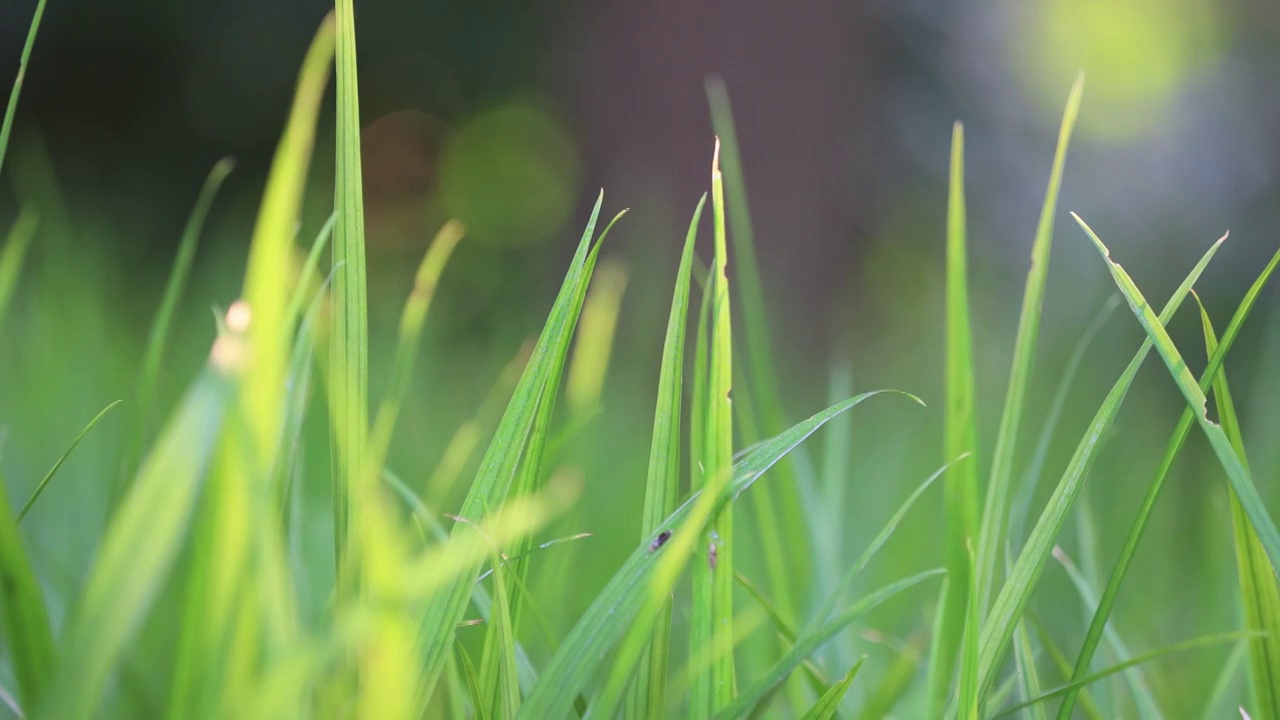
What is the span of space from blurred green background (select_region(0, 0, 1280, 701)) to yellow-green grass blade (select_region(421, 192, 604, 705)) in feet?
3.33

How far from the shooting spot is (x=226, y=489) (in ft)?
0.72

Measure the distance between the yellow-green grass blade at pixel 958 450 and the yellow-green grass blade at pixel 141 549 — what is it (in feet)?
1.04

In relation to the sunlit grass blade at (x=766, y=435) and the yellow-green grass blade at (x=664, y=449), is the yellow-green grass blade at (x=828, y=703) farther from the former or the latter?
the sunlit grass blade at (x=766, y=435)

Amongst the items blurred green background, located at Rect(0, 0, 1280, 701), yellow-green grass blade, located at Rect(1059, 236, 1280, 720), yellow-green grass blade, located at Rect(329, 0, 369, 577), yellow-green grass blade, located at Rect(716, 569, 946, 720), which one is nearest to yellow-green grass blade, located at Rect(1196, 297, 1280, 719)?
yellow-green grass blade, located at Rect(1059, 236, 1280, 720)

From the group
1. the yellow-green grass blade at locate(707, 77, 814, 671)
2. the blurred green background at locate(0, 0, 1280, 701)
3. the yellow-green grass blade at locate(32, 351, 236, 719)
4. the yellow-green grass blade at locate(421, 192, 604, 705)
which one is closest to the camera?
the yellow-green grass blade at locate(32, 351, 236, 719)

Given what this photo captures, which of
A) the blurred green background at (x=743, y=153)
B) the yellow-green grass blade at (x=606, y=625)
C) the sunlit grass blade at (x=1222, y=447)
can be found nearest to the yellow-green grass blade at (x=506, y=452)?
the yellow-green grass blade at (x=606, y=625)

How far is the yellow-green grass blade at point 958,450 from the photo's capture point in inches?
16.1

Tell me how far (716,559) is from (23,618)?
0.66 ft

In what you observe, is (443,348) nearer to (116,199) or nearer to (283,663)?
(116,199)

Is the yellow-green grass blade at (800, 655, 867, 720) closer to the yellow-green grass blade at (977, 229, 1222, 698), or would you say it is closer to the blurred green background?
the yellow-green grass blade at (977, 229, 1222, 698)

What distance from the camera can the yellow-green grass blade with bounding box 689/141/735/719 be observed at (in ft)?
0.99

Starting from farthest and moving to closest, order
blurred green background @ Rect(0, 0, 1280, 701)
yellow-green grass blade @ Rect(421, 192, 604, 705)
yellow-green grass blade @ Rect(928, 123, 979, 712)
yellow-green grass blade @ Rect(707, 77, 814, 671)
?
1. blurred green background @ Rect(0, 0, 1280, 701)
2. yellow-green grass blade @ Rect(707, 77, 814, 671)
3. yellow-green grass blade @ Rect(928, 123, 979, 712)
4. yellow-green grass blade @ Rect(421, 192, 604, 705)

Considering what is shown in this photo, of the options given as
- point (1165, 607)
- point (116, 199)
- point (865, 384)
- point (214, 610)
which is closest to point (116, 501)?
point (214, 610)

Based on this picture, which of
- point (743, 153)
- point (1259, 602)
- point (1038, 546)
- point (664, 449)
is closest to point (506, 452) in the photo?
point (664, 449)
